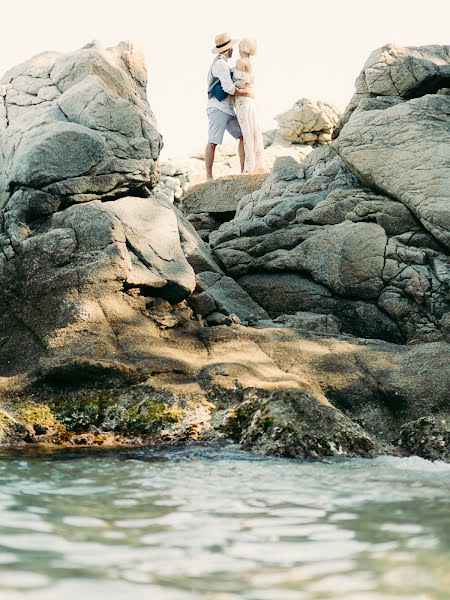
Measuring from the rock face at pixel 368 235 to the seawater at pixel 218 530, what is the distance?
7.05m

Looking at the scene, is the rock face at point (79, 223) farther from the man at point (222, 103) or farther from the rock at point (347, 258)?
the man at point (222, 103)

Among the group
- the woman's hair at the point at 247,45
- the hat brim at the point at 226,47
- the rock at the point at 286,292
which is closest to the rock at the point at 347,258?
the rock at the point at 286,292

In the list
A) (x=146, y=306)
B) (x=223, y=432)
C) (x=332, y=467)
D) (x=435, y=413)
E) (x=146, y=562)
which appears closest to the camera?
(x=146, y=562)

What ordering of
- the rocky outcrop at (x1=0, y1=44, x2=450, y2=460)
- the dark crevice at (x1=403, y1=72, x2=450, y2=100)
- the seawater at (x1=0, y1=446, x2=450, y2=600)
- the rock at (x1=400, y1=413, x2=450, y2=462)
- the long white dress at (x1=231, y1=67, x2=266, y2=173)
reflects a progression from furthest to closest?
the long white dress at (x1=231, y1=67, x2=266, y2=173)
the dark crevice at (x1=403, y1=72, x2=450, y2=100)
the rocky outcrop at (x1=0, y1=44, x2=450, y2=460)
the rock at (x1=400, y1=413, x2=450, y2=462)
the seawater at (x1=0, y1=446, x2=450, y2=600)

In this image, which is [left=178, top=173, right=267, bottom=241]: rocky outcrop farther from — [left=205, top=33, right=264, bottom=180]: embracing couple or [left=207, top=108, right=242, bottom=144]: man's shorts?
[left=207, top=108, right=242, bottom=144]: man's shorts

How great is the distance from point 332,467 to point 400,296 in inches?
287

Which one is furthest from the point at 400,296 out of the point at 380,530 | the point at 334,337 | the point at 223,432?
the point at 380,530

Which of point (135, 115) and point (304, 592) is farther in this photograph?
point (135, 115)

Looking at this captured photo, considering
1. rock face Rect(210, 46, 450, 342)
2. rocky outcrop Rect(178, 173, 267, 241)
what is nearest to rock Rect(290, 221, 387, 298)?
rock face Rect(210, 46, 450, 342)

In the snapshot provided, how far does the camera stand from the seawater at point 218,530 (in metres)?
5.29

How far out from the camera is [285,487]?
8.28 meters

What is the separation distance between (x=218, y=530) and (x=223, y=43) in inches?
746

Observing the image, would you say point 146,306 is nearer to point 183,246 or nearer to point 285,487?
point 183,246

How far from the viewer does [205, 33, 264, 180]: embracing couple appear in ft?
77.4
